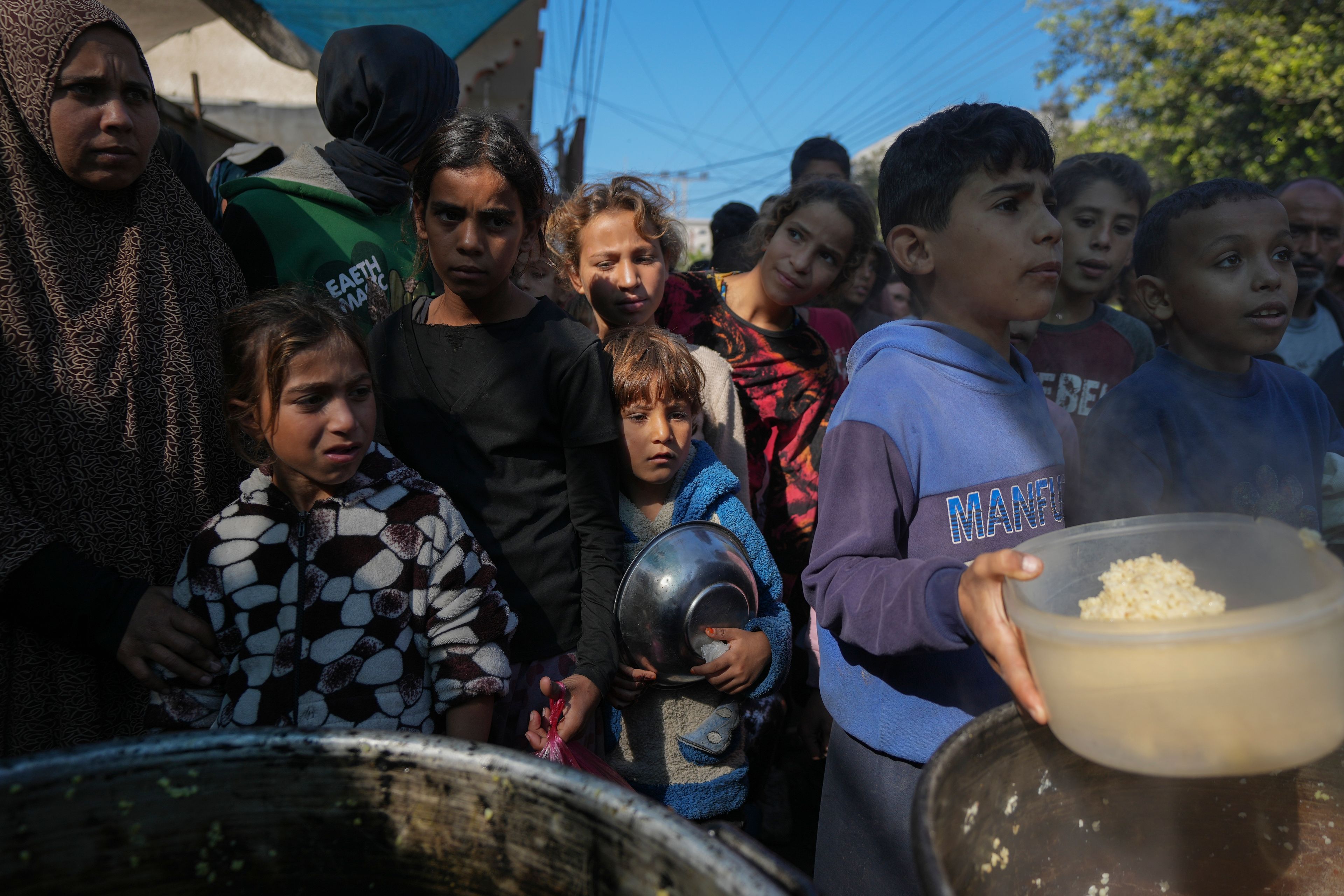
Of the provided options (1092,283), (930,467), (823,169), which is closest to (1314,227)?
(1092,283)

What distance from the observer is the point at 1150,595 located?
979 mm

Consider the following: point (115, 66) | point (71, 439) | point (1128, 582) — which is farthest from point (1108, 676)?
point (115, 66)

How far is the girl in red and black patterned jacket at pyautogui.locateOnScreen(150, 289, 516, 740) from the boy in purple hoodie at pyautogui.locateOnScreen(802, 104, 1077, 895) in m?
0.67

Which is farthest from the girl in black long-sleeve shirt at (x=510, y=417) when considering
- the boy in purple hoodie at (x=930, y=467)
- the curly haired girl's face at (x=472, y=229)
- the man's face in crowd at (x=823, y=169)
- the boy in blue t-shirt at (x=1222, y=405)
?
the man's face in crowd at (x=823, y=169)

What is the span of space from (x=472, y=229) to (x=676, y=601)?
3.08 ft

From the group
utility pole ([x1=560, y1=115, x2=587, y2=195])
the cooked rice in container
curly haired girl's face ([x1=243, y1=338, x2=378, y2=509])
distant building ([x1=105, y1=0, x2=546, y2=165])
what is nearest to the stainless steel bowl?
curly haired girl's face ([x1=243, y1=338, x2=378, y2=509])

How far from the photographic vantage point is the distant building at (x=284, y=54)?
5.24m

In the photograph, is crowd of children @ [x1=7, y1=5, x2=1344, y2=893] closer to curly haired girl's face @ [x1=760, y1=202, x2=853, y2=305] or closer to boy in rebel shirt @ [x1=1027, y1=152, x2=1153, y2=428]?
boy in rebel shirt @ [x1=1027, y1=152, x2=1153, y2=428]

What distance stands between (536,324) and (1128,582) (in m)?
1.31

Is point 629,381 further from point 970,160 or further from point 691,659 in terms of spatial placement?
point 970,160

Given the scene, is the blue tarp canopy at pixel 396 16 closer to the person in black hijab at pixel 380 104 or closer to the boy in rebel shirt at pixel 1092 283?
the person in black hijab at pixel 380 104

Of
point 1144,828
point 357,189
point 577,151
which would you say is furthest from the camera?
point 577,151

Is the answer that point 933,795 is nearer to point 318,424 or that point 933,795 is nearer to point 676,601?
point 676,601

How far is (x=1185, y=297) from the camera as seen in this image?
200 cm
